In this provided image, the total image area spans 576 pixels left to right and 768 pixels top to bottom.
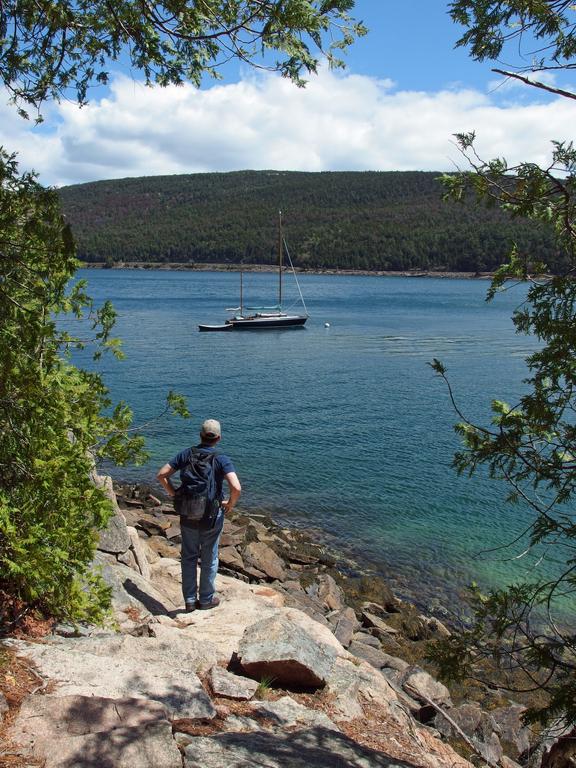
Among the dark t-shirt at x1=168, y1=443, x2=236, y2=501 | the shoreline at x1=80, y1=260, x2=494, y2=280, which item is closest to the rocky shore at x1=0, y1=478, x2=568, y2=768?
the dark t-shirt at x1=168, y1=443, x2=236, y2=501

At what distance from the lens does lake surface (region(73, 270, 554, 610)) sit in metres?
15.8

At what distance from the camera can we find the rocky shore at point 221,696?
3.86 m

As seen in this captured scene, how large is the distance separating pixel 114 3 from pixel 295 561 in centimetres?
1098

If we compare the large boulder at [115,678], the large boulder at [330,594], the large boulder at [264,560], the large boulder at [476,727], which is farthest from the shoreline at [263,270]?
the large boulder at [115,678]

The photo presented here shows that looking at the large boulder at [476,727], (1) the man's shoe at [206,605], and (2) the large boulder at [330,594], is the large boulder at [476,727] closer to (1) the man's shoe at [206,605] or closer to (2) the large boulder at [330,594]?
(1) the man's shoe at [206,605]

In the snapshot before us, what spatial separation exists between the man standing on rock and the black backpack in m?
0.05

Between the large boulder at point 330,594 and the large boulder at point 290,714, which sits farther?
the large boulder at point 330,594

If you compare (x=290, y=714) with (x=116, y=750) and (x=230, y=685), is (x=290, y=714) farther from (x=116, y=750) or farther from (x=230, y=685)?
(x=116, y=750)

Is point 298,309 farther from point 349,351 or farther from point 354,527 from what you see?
point 354,527

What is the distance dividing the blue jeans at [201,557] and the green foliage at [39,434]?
5.98ft

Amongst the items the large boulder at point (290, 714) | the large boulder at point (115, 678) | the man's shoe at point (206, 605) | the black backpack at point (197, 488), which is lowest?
the man's shoe at point (206, 605)

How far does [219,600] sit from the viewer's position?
759 centimetres

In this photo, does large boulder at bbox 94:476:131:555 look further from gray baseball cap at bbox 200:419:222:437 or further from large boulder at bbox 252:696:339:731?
large boulder at bbox 252:696:339:731

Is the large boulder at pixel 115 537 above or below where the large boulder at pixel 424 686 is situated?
above
